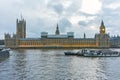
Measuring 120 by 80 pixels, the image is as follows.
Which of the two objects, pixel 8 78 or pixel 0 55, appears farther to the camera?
pixel 0 55

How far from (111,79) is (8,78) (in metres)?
12.8

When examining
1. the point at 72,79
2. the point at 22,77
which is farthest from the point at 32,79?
Result: the point at 72,79

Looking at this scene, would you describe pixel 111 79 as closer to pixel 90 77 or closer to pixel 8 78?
pixel 90 77

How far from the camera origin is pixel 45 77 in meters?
40.2

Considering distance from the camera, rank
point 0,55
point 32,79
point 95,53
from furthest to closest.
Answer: point 95,53, point 0,55, point 32,79

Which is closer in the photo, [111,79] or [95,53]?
[111,79]

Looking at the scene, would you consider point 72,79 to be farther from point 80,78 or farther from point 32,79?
point 32,79

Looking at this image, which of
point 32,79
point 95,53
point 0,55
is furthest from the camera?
point 95,53

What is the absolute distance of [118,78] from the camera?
129ft

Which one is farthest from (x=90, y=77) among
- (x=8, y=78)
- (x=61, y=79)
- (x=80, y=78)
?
(x=8, y=78)

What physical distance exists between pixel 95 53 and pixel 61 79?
202ft

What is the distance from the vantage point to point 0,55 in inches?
2894

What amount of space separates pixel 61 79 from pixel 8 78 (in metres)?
6.63

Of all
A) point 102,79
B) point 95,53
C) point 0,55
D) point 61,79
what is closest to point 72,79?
point 61,79
